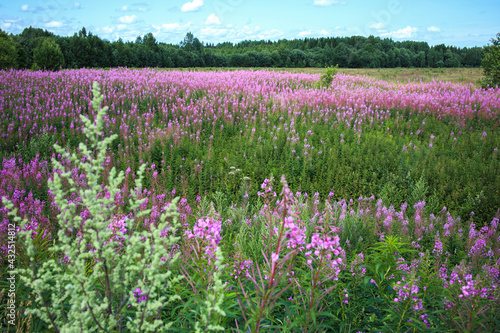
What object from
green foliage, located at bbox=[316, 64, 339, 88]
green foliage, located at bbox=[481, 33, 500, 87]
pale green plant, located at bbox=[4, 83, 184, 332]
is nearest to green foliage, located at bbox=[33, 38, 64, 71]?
green foliage, located at bbox=[316, 64, 339, 88]

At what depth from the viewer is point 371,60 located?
59.1m

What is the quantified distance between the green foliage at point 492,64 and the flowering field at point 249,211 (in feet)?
22.6

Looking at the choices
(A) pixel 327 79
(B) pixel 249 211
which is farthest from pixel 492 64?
(B) pixel 249 211

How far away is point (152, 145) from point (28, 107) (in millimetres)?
5415

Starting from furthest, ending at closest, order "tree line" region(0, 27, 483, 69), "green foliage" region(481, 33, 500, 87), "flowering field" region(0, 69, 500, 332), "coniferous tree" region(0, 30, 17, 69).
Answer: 1. "tree line" region(0, 27, 483, 69)
2. "coniferous tree" region(0, 30, 17, 69)
3. "green foliage" region(481, 33, 500, 87)
4. "flowering field" region(0, 69, 500, 332)

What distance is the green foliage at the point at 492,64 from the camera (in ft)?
56.2

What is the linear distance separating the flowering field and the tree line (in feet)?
55.8

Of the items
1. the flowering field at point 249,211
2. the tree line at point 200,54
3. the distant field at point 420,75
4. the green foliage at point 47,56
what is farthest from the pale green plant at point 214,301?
the distant field at point 420,75

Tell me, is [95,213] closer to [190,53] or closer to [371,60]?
[190,53]

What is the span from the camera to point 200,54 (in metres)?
51.9

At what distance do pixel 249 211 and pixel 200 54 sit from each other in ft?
167

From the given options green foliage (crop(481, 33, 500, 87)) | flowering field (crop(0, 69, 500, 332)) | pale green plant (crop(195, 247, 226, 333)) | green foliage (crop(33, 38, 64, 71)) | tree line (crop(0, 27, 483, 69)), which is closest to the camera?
pale green plant (crop(195, 247, 226, 333))

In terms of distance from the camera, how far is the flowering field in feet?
5.84

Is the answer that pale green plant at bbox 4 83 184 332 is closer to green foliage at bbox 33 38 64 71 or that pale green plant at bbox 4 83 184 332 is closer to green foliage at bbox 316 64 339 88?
green foliage at bbox 316 64 339 88
